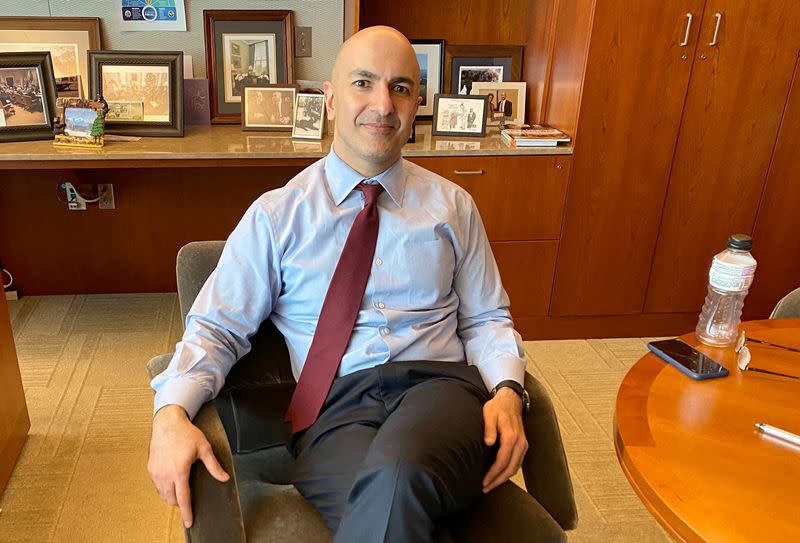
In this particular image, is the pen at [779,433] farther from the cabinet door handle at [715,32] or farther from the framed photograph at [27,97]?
the framed photograph at [27,97]

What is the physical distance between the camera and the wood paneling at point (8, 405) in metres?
A: 1.88

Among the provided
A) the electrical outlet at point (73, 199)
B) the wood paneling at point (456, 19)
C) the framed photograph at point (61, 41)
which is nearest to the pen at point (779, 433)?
the wood paneling at point (456, 19)

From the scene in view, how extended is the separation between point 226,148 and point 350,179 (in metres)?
1.11

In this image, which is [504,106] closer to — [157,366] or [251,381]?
[251,381]

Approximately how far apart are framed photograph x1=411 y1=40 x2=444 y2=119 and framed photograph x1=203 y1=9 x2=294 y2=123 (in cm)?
55

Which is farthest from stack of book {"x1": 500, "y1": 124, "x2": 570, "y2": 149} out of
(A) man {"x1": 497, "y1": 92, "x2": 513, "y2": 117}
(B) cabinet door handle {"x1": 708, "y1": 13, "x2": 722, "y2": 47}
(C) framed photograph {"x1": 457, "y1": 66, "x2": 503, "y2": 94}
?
(B) cabinet door handle {"x1": 708, "y1": 13, "x2": 722, "y2": 47}

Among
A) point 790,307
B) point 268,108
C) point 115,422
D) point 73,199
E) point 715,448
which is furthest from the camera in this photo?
point 73,199

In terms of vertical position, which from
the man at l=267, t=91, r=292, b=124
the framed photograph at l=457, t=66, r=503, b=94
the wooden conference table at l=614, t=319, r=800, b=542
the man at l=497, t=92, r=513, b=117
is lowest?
the wooden conference table at l=614, t=319, r=800, b=542

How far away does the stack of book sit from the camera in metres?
2.50

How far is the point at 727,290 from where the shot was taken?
1.36 m

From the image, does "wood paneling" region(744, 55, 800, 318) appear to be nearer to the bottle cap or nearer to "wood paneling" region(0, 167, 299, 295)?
the bottle cap

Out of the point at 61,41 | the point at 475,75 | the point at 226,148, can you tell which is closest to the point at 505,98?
the point at 475,75

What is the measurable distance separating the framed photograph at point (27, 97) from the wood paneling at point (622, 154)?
203cm

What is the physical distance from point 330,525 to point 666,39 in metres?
2.15
